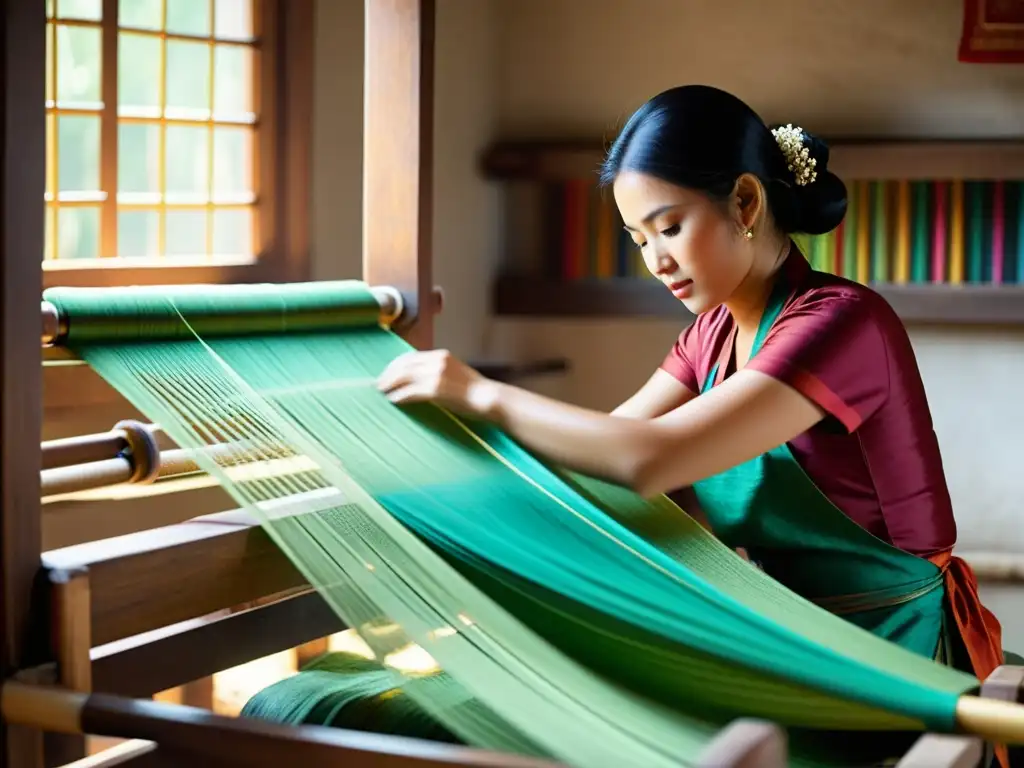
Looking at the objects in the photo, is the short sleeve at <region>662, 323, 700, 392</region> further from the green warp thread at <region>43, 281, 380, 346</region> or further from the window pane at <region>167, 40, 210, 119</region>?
the window pane at <region>167, 40, 210, 119</region>

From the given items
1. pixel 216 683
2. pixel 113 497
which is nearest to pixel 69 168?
pixel 113 497

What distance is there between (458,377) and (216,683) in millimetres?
1347

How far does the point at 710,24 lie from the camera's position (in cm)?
395

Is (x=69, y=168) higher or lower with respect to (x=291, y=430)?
higher

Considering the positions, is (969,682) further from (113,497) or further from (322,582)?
→ (113,497)

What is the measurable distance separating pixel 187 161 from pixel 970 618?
205cm

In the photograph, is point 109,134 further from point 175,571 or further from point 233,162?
point 175,571

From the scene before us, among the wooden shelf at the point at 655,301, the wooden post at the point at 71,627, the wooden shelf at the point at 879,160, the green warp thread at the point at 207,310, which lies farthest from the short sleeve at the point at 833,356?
the wooden shelf at the point at 655,301

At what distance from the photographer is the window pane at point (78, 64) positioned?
285 cm

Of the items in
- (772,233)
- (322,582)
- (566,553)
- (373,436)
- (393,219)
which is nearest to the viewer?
(322,582)

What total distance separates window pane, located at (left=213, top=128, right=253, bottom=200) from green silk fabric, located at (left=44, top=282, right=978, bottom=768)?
5.24ft

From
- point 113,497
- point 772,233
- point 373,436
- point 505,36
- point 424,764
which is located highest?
point 505,36

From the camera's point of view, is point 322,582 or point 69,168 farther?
point 69,168

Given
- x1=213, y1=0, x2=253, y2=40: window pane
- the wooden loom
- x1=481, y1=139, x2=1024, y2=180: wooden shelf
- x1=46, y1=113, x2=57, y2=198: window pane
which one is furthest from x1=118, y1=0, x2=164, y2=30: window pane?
the wooden loom
